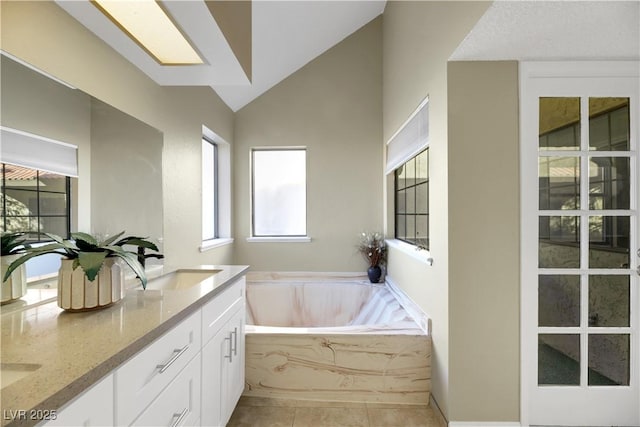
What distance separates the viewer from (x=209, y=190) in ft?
10.7

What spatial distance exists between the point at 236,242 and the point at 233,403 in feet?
6.49

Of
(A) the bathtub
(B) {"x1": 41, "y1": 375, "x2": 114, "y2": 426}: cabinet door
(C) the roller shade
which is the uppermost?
(C) the roller shade

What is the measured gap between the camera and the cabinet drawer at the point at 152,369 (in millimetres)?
840

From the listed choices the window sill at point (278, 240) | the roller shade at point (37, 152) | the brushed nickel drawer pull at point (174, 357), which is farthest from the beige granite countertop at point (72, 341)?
the window sill at point (278, 240)

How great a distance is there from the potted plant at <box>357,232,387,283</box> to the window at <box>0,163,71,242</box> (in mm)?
2571

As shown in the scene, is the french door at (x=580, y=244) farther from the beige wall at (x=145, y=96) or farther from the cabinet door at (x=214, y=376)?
the beige wall at (x=145, y=96)

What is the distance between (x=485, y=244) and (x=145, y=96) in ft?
6.90

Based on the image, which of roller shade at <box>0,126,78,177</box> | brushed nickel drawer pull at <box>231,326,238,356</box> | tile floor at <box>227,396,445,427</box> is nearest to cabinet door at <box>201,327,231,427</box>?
brushed nickel drawer pull at <box>231,326,238,356</box>

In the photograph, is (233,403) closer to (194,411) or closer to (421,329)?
(194,411)

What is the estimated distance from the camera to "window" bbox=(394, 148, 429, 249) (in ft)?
7.70

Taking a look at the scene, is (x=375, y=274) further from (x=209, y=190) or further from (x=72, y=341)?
(x=72, y=341)

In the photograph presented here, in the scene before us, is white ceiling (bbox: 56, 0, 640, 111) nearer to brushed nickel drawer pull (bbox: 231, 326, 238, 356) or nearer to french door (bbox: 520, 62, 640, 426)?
french door (bbox: 520, 62, 640, 426)

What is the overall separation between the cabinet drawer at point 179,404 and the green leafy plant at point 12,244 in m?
0.69

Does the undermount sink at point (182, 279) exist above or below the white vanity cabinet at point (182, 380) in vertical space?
above
